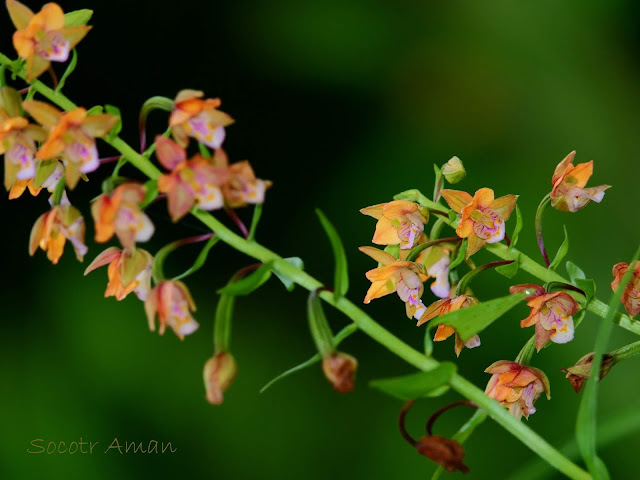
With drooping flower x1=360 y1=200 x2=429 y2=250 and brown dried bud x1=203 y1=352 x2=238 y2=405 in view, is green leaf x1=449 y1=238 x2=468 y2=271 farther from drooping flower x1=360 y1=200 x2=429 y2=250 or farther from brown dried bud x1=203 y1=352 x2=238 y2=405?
brown dried bud x1=203 y1=352 x2=238 y2=405

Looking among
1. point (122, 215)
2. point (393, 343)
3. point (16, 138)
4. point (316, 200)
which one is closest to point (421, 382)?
point (393, 343)

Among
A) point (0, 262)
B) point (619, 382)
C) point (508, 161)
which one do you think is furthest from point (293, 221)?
point (619, 382)

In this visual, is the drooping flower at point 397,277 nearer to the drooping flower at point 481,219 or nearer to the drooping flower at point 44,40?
the drooping flower at point 481,219

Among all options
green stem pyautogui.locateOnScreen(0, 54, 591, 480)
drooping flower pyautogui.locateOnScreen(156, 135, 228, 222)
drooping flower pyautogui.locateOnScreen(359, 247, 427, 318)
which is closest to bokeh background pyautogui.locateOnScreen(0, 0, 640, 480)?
drooping flower pyautogui.locateOnScreen(359, 247, 427, 318)

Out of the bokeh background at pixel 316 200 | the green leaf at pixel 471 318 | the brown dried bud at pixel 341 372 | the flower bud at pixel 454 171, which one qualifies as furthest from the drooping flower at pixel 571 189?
the bokeh background at pixel 316 200

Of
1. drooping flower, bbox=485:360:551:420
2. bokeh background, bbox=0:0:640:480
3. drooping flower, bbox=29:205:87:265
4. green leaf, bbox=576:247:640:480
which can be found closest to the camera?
green leaf, bbox=576:247:640:480

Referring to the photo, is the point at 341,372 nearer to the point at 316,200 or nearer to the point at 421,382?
the point at 421,382
